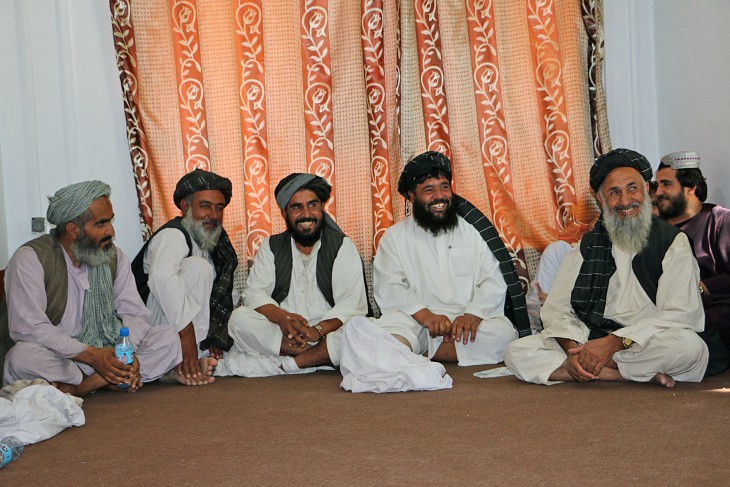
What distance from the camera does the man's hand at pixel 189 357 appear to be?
448 cm

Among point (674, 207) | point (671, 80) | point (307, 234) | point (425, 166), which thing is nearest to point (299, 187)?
point (307, 234)

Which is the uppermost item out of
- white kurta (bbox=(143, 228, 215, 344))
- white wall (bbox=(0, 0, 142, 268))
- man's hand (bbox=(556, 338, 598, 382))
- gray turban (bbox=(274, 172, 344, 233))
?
white wall (bbox=(0, 0, 142, 268))

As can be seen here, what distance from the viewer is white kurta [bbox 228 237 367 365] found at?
185 inches

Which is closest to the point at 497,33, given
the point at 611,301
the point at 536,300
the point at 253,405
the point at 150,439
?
the point at 536,300

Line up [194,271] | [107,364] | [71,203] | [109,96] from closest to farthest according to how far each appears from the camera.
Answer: [107,364] < [71,203] < [194,271] < [109,96]

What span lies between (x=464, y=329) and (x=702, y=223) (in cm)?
154

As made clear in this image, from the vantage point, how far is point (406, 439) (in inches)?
119

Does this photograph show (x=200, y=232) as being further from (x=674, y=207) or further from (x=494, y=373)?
(x=674, y=207)

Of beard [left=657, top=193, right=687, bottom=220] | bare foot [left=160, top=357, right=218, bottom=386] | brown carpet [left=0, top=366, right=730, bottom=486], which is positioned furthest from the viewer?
beard [left=657, top=193, right=687, bottom=220]

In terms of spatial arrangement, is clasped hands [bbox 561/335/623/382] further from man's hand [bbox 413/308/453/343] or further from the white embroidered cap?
the white embroidered cap

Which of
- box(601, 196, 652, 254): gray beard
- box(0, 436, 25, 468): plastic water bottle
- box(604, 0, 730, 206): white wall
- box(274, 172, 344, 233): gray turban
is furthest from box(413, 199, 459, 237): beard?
box(0, 436, 25, 468): plastic water bottle

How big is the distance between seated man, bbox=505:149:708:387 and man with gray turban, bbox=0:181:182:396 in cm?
185

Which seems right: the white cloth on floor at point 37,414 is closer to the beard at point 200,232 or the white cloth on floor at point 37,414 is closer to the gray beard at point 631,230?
the beard at point 200,232

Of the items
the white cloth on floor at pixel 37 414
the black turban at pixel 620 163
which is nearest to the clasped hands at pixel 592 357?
the black turban at pixel 620 163
